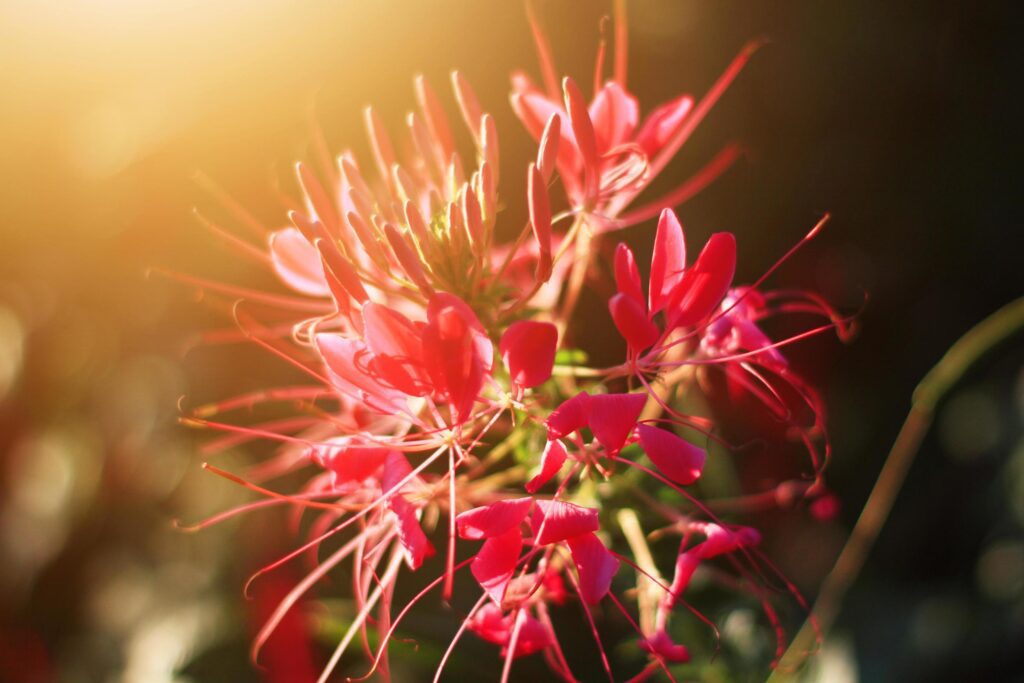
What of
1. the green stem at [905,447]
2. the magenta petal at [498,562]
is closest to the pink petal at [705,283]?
the magenta petal at [498,562]

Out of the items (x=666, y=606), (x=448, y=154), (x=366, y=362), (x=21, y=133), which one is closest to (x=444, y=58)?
(x=448, y=154)

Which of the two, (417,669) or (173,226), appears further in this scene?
(173,226)

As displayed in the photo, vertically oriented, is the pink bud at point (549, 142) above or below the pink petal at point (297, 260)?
above

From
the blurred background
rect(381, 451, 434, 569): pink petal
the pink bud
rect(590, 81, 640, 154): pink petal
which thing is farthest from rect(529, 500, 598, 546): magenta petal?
the blurred background

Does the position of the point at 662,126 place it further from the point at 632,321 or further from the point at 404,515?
the point at 404,515

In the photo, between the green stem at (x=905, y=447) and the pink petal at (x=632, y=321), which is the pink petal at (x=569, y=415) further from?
the green stem at (x=905, y=447)

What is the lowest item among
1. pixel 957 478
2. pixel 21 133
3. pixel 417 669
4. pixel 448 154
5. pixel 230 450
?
pixel 957 478

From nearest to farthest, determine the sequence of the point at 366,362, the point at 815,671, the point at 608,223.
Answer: the point at 366,362
the point at 608,223
the point at 815,671

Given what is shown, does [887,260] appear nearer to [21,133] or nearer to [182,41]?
[182,41]
